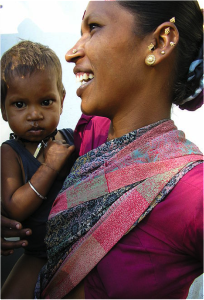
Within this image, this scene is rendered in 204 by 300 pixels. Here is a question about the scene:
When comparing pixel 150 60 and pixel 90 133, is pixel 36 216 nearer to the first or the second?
pixel 90 133

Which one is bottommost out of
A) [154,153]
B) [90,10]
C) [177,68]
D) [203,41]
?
[154,153]

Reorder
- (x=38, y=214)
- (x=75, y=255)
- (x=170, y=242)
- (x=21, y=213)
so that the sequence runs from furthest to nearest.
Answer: (x=38, y=214) → (x=21, y=213) → (x=75, y=255) → (x=170, y=242)

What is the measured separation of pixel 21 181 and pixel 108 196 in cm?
64

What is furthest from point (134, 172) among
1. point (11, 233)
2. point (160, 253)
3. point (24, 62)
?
point (24, 62)

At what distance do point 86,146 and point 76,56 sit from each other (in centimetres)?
47

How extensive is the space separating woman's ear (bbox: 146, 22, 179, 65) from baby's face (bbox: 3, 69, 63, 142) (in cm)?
66

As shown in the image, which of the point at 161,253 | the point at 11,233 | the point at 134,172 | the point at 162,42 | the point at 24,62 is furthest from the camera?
the point at 24,62

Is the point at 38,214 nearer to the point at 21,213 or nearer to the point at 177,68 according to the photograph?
the point at 21,213

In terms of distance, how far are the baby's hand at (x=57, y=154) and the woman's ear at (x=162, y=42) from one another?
0.69m

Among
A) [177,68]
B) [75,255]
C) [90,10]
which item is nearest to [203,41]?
[177,68]

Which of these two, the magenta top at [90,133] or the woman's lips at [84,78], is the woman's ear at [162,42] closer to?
the woman's lips at [84,78]

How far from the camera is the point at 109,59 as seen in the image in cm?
109

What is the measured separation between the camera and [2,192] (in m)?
1.42

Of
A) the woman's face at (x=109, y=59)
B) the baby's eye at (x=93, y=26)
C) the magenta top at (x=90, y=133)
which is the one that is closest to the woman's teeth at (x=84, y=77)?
the woman's face at (x=109, y=59)
